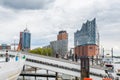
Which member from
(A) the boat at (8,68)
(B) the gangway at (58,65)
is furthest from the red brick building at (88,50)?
(A) the boat at (8,68)

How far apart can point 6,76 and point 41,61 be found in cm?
4617

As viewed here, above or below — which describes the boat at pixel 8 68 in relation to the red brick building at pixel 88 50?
below

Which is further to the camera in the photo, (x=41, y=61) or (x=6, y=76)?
(x=41, y=61)

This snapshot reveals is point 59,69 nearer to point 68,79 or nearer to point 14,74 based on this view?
point 68,79

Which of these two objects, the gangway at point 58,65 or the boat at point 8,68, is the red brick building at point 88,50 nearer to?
the gangway at point 58,65

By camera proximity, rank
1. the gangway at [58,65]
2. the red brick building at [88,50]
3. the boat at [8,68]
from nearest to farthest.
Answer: the boat at [8,68], the gangway at [58,65], the red brick building at [88,50]

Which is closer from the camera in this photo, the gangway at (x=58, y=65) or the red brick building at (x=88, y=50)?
the gangway at (x=58, y=65)

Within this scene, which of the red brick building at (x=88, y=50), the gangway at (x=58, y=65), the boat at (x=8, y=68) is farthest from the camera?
the red brick building at (x=88, y=50)

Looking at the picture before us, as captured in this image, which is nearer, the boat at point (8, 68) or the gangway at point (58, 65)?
the boat at point (8, 68)

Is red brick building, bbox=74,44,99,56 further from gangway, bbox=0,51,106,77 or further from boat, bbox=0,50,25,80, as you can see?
boat, bbox=0,50,25,80

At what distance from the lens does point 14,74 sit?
104 ft

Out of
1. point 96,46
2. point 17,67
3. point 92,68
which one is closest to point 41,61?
point 92,68

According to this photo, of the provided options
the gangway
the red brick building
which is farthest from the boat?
the red brick building

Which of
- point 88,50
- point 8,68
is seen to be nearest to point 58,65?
point 8,68
